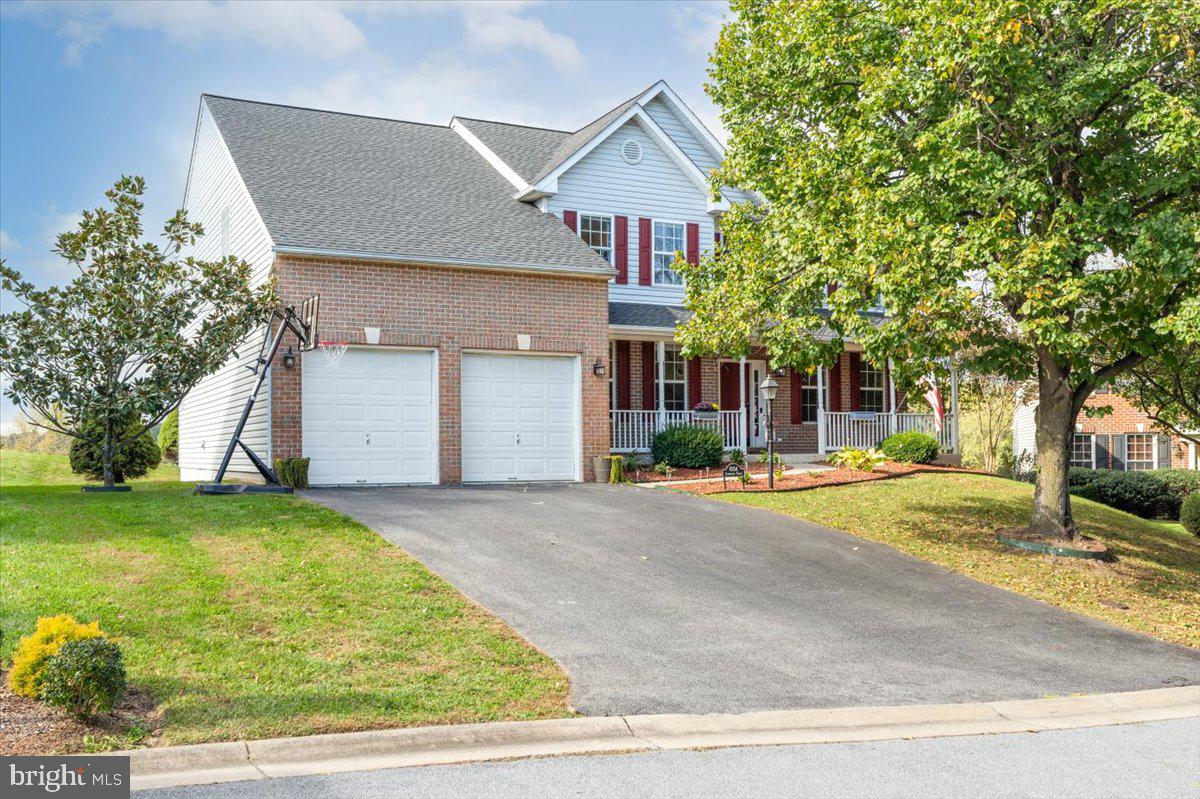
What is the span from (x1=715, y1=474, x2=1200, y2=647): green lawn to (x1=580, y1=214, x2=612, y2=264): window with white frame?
7.42m

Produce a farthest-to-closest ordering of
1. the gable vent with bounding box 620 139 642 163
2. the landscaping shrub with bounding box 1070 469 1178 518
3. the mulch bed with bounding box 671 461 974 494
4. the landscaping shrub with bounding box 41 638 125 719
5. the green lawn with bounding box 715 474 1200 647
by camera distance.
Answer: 1. the landscaping shrub with bounding box 1070 469 1178 518
2. the gable vent with bounding box 620 139 642 163
3. the mulch bed with bounding box 671 461 974 494
4. the green lawn with bounding box 715 474 1200 647
5. the landscaping shrub with bounding box 41 638 125 719

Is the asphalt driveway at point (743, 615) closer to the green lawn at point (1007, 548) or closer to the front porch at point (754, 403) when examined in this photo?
the green lawn at point (1007, 548)

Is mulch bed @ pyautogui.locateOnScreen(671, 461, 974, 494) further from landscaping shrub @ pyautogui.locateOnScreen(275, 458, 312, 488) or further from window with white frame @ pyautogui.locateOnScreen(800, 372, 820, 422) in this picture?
landscaping shrub @ pyautogui.locateOnScreen(275, 458, 312, 488)

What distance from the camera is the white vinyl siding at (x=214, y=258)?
18.4 metres

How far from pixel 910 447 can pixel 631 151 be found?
9.36m

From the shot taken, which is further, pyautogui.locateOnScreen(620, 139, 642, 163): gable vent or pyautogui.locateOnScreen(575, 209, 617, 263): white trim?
pyautogui.locateOnScreen(620, 139, 642, 163): gable vent

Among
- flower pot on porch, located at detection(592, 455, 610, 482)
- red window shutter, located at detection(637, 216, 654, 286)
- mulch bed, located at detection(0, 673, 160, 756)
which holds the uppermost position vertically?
red window shutter, located at detection(637, 216, 654, 286)

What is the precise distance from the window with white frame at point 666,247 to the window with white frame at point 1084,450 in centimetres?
1801

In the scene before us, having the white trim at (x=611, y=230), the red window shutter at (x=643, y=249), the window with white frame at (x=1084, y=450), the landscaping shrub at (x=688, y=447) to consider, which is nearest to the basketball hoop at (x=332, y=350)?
the white trim at (x=611, y=230)

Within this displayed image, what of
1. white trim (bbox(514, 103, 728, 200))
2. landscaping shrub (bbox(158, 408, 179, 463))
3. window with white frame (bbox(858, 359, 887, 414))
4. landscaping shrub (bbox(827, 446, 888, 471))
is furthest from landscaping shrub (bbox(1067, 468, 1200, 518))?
landscaping shrub (bbox(158, 408, 179, 463))

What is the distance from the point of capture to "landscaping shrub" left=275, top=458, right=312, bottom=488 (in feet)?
54.7

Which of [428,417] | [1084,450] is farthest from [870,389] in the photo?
[428,417]

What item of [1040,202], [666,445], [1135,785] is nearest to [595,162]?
[666,445]

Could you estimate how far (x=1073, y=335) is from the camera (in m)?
11.4
